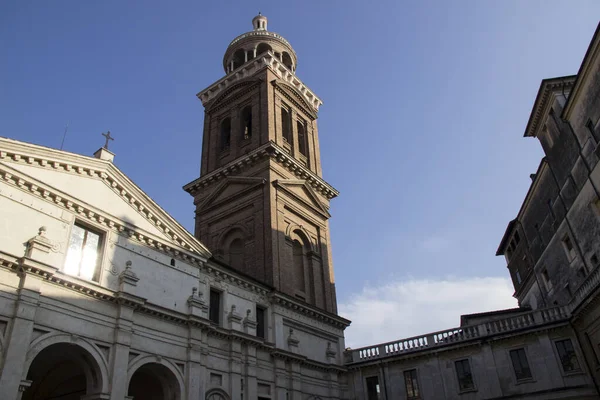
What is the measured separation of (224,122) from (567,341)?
90.9 ft

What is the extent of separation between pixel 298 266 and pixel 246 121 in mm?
12743

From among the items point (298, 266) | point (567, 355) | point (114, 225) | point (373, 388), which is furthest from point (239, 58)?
point (567, 355)

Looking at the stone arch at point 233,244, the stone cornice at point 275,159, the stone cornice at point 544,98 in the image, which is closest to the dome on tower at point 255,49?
the stone cornice at point 275,159

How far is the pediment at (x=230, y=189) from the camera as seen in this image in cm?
3215

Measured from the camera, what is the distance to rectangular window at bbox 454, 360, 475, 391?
25609 millimetres

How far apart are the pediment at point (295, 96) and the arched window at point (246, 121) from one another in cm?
283

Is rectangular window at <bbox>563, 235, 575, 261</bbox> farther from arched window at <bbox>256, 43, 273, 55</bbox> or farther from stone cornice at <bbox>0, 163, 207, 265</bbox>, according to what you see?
arched window at <bbox>256, 43, 273, 55</bbox>

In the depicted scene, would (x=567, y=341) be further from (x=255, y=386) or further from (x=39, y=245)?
(x=39, y=245)

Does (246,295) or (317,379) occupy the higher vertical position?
(246,295)

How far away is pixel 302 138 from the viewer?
131ft

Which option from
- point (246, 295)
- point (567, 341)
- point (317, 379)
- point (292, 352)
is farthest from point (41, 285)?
point (567, 341)

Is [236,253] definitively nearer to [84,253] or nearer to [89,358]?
[84,253]

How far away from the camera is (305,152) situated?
38.8 m

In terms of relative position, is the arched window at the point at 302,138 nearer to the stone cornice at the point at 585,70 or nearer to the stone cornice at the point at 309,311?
the stone cornice at the point at 309,311
